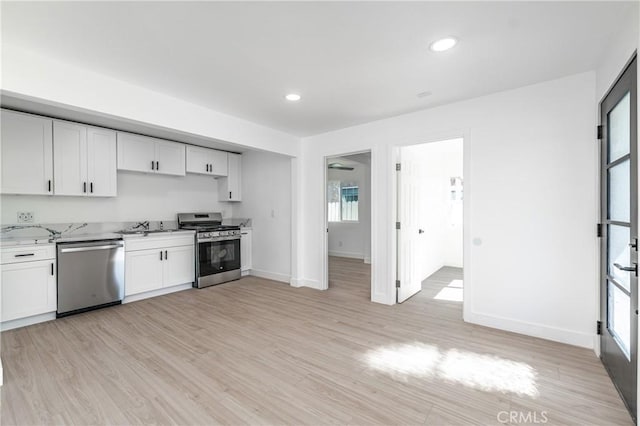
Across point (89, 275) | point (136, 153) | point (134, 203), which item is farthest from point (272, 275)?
point (136, 153)

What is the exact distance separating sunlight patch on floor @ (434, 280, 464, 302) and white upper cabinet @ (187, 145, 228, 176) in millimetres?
4228

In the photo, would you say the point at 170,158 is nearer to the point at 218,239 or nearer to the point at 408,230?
the point at 218,239

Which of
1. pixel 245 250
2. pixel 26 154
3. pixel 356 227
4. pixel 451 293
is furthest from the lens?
pixel 356 227

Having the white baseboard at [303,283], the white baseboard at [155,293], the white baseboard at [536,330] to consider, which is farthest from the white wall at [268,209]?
the white baseboard at [536,330]

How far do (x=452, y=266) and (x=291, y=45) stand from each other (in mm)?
5838

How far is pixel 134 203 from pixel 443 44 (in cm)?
469

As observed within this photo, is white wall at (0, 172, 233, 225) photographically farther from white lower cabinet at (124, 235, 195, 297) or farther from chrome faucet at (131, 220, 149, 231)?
white lower cabinet at (124, 235, 195, 297)

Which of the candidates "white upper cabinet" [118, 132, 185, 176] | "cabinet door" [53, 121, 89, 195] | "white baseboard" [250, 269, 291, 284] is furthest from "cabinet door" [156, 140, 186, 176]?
"white baseboard" [250, 269, 291, 284]

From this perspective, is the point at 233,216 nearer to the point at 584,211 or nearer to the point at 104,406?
the point at 104,406

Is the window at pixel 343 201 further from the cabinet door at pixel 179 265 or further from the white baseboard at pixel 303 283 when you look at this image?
the cabinet door at pixel 179 265

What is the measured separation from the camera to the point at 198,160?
505cm

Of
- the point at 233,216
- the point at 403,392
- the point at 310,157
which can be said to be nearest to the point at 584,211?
the point at 403,392

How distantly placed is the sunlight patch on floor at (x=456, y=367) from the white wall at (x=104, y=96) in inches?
118

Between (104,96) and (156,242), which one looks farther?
(156,242)
